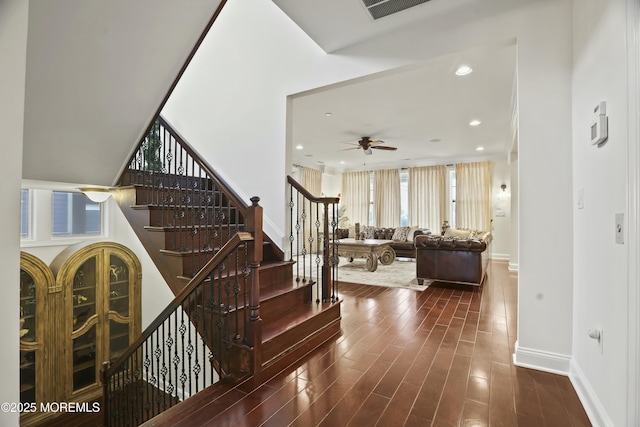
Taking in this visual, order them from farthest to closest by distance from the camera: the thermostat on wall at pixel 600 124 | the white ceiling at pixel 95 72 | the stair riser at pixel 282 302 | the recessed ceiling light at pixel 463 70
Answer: the recessed ceiling light at pixel 463 70, the stair riser at pixel 282 302, the white ceiling at pixel 95 72, the thermostat on wall at pixel 600 124

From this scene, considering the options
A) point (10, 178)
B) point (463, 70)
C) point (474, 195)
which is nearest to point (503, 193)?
point (474, 195)

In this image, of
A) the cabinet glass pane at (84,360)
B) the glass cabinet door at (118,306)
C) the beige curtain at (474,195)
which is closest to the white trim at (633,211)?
the glass cabinet door at (118,306)

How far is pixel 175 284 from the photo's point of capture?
2.80 meters

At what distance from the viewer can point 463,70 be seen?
3477 millimetres

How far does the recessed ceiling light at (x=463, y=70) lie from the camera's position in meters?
3.41

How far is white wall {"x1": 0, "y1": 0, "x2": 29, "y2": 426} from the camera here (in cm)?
96

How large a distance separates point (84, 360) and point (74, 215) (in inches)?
79.8

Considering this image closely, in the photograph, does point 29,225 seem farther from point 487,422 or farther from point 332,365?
point 487,422

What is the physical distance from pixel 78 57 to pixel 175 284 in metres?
1.91

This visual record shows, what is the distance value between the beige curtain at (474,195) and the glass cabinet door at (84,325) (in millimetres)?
8234

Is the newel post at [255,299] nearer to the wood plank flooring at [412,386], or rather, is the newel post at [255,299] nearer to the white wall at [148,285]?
the wood plank flooring at [412,386]

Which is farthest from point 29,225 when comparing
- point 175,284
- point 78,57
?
point 78,57

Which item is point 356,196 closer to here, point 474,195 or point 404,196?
point 404,196

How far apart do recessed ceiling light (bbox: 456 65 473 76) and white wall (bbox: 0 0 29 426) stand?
3.69 m
